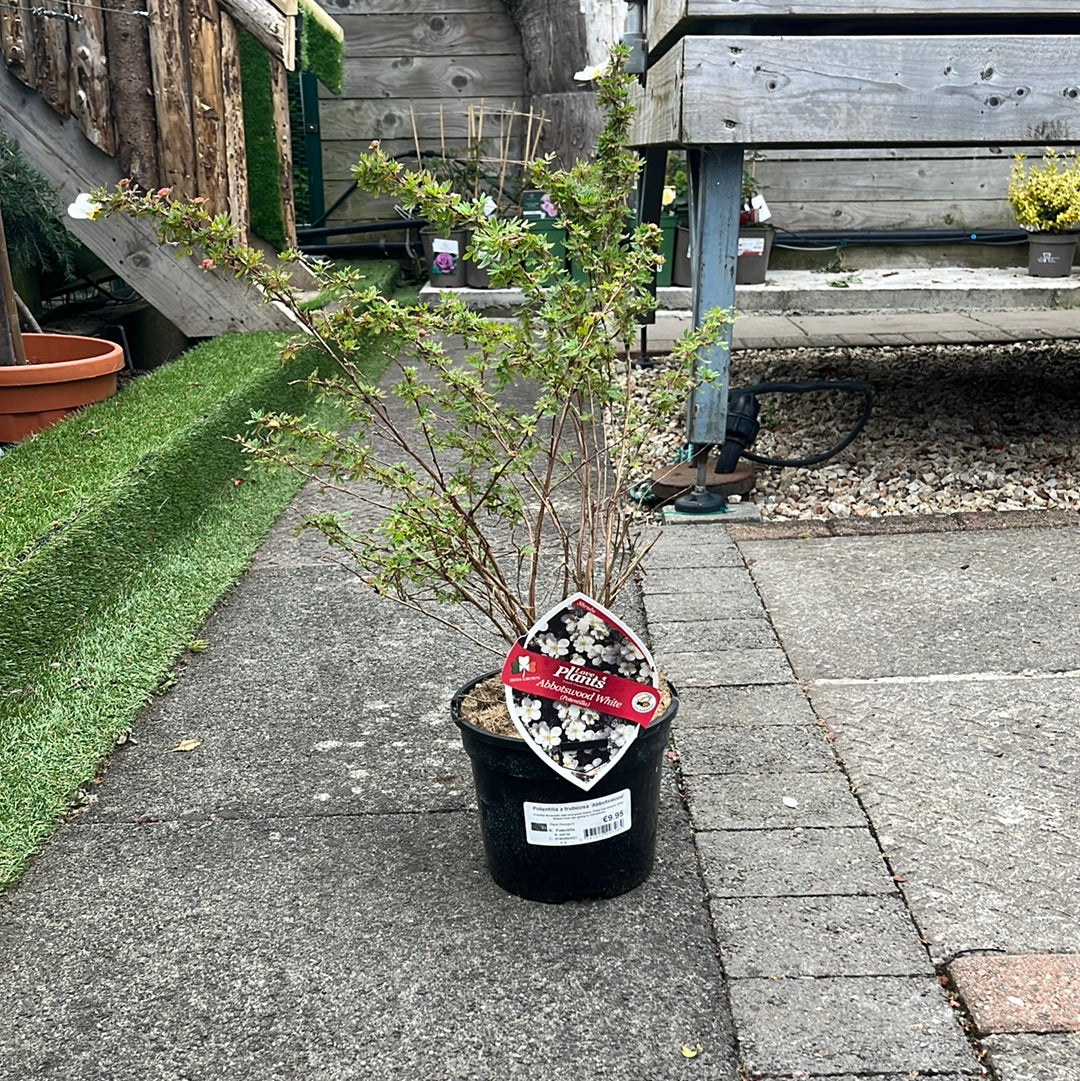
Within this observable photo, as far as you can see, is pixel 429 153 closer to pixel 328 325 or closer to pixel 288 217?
pixel 288 217

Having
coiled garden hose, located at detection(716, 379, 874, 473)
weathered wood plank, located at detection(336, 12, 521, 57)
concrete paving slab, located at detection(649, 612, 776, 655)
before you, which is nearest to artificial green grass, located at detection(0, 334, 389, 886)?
concrete paving slab, located at detection(649, 612, 776, 655)

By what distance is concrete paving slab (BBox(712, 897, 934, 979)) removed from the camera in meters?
1.92

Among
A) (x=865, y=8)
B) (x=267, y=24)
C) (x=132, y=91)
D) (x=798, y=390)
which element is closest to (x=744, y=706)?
(x=798, y=390)

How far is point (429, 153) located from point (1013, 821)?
888 centimetres

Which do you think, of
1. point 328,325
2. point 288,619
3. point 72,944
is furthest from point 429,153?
point 72,944

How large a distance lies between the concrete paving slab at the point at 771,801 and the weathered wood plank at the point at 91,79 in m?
4.73

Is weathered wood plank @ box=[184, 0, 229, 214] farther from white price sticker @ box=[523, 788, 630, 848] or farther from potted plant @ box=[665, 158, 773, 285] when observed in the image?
white price sticker @ box=[523, 788, 630, 848]

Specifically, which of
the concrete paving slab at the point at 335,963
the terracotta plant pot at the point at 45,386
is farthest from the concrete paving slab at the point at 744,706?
the terracotta plant pot at the point at 45,386

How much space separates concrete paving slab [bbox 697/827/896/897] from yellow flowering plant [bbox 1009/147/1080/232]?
761 cm

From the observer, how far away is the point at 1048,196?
28.1 ft

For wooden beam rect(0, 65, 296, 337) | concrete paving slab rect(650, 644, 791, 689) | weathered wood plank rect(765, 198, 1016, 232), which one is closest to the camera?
concrete paving slab rect(650, 644, 791, 689)

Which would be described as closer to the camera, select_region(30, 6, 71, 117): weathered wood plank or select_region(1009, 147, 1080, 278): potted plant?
select_region(30, 6, 71, 117): weathered wood plank

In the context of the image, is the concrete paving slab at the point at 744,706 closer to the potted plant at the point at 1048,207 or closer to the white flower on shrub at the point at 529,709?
the white flower on shrub at the point at 529,709

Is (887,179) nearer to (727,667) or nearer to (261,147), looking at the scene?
(261,147)
